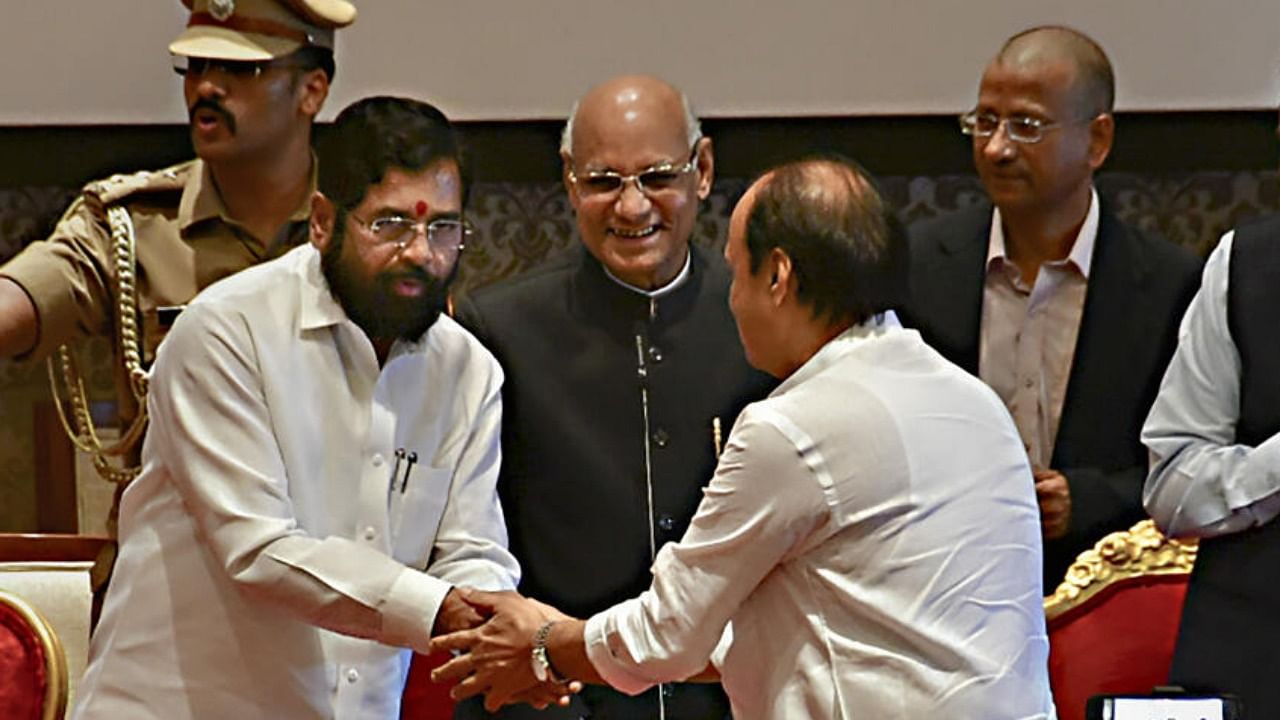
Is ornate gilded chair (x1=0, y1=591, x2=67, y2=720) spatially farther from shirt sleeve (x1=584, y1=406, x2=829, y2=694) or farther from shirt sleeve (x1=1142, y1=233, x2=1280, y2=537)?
shirt sleeve (x1=1142, y1=233, x2=1280, y2=537)

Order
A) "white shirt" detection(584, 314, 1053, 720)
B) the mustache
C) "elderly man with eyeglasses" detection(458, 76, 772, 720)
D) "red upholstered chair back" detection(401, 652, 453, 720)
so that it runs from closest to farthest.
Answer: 1. "white shirt" detection(584, 314, 1053, 720)
2. "red upholstered chair back" detection(401, 652, 453, 720)
3. "elderly man with eyeglasses" detection(458, 76, 772, 720)
4. the mustache

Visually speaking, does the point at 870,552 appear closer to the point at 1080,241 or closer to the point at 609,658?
the point at 609,658

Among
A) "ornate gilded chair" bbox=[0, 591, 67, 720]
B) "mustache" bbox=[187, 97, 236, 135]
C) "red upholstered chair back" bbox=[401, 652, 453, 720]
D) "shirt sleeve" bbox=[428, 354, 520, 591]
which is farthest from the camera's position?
"mustache" bbox=[187, 97, 236, 135]

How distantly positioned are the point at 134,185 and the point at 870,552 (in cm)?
173

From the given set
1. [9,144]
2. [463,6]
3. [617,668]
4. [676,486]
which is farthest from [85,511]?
[617,668]

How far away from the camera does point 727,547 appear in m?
3.00

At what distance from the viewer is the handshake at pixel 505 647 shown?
334cm

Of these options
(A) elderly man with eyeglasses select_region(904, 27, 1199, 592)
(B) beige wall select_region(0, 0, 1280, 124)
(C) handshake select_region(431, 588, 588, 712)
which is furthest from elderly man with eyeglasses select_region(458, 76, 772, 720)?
(B) beige wall select_region(0, 0, 1280, 124)

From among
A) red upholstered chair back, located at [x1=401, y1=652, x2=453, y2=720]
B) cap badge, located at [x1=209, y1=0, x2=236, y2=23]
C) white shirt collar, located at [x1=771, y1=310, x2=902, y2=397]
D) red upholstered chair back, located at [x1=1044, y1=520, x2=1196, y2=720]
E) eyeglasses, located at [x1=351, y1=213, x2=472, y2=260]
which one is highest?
cap badge, located at [x1=209, y1=0, x2=236, y2=23]

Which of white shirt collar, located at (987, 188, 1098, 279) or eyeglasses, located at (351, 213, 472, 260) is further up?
eyeglasses, located at (351, 213, 472, 260)

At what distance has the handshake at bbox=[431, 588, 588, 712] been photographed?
3.34 meters

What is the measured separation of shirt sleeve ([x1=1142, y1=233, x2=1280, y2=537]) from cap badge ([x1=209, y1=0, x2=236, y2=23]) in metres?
1.62

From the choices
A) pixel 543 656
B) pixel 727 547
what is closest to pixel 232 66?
pixel 543 656

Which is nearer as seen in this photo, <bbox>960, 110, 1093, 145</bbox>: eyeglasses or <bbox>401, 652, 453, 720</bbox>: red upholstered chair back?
<bbox>401, 652, 453, 720</bbox>: red upholstered chair back
